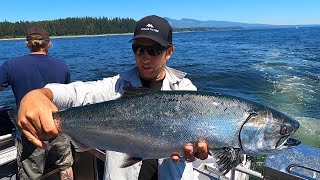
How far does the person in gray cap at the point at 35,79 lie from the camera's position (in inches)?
Result: 190

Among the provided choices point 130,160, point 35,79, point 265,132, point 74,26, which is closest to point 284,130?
point 265,132

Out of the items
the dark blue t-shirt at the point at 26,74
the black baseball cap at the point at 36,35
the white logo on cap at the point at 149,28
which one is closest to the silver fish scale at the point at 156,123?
the white logo on cap at the point at 149,28

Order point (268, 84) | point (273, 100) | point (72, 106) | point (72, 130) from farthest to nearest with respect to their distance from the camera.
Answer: point (268, 84) → point (273, 100) → point (72, 106) → point (72, 130)

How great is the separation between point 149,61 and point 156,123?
0.61 m

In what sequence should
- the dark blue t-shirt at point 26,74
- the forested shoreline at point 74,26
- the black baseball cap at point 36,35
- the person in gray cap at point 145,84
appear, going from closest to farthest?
the person in gray cap at point 145,84 → the dark blue t-shirt at point 26,74 → the black baseball cap at point 36,35 → the forested shoreline at point 74,26

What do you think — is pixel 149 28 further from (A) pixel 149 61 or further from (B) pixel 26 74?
(B) pixel 26 74

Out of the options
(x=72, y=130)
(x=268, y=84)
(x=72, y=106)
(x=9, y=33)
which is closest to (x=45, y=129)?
(x=72, y=130)

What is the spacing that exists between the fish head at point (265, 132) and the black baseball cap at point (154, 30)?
98 cm

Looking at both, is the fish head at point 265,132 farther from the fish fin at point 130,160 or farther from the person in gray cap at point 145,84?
the fish fin at point 130,160

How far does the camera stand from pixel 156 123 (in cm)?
251

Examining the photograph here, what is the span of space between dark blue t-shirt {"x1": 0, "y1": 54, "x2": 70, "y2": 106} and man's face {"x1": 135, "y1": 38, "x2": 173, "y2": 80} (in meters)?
2.94

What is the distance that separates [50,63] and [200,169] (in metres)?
3.01

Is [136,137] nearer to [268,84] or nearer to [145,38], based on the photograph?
[145,38]

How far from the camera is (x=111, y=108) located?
256 centimetres
